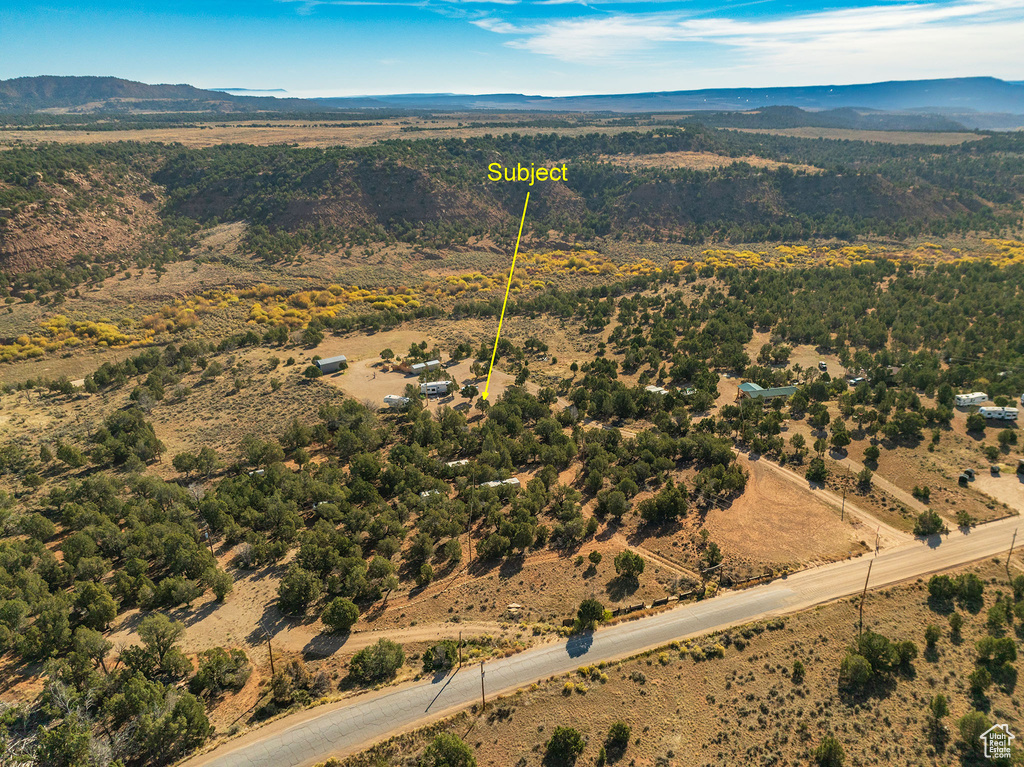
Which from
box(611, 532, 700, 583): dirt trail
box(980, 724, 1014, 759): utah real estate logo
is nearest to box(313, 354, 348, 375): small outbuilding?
box(611, 532, 700, 583): dirt trail

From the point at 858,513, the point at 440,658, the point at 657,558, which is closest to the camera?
the point at 440,658

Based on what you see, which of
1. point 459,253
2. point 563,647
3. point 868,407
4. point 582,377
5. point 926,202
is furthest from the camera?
point 926,202

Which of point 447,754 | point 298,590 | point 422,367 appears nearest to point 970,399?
point 422,367

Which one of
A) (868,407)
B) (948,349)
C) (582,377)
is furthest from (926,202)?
(582,377)

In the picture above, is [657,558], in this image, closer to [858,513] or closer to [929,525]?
[858,513]

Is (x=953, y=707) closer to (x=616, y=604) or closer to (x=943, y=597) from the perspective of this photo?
(x=943, y=597)

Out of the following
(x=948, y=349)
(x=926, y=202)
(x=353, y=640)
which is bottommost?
(x=353, y=640)

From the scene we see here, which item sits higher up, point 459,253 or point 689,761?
point 459,253
